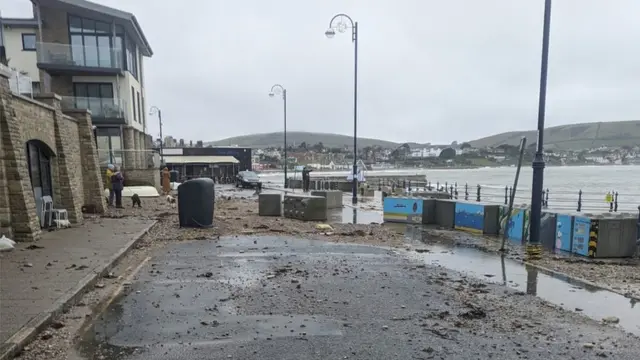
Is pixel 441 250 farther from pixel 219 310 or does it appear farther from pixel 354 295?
pixel 219 310

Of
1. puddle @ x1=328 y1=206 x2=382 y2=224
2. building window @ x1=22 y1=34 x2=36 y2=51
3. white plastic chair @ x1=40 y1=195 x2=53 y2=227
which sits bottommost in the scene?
puddle @ x1=328 y1=206 x2=382 y2=224

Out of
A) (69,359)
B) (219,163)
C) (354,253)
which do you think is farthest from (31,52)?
Result: (69,359)

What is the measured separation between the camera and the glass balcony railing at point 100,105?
28250 mm

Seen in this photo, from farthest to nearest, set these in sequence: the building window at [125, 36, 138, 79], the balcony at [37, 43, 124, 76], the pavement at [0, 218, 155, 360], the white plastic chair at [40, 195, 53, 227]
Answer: the building window at [125, 36, 138, 79] → the balcony at [37, 43, 124, 76] → the white plastic chair at [40, 195, 53, 227] → the pavement at [0, 218, 155, 360]

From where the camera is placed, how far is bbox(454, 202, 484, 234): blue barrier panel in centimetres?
1365

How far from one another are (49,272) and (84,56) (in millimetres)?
28266

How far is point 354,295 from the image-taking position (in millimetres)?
6516

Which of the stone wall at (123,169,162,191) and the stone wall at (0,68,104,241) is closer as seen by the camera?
the stone wall at (0,68,104,241)

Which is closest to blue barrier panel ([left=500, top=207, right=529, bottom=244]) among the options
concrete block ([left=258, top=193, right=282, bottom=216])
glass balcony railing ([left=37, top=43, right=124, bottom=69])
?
concrete block ([left=258, top=193, right=282, bottom=216])

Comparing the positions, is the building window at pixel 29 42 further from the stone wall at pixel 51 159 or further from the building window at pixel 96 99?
the stone wall at pixel 51 159

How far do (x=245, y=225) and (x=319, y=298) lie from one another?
8336 millimetres

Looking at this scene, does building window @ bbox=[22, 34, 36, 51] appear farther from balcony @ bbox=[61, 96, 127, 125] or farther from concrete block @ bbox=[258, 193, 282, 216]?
concrete block @ bbox=[258, 193, 282, 216]

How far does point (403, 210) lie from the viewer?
15922 mm

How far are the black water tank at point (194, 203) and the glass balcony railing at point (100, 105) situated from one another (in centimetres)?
1946
